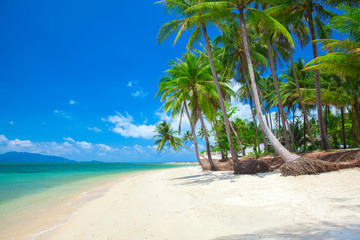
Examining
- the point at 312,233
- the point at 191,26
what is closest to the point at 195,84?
the point at 191,26

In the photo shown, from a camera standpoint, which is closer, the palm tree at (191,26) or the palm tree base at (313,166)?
the palm tree base at (313,166)

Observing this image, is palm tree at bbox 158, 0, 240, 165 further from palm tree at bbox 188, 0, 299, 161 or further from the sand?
the sand

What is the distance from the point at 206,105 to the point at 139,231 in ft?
40.2

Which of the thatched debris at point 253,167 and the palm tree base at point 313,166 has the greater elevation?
the palm tree base at point 313,166

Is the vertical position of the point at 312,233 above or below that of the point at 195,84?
below

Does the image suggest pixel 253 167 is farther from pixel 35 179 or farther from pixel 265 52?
pixel 35 179

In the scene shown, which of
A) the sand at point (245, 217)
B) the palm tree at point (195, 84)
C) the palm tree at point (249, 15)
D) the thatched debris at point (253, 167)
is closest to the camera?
the sand at point (245, 217)

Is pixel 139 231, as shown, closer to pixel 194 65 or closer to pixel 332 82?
pixel 194 65

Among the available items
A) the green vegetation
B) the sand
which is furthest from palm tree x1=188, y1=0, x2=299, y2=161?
the sand

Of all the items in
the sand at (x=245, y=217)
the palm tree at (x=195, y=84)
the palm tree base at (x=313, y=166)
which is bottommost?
the sand at (x=245, y=217)

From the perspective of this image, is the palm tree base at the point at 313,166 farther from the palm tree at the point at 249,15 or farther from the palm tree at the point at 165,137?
the palm tree at the point at 165,137

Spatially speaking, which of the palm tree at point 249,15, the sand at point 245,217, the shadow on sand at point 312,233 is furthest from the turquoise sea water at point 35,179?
the palm tree at point 249,15

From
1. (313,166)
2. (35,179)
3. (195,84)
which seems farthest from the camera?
(35,179)

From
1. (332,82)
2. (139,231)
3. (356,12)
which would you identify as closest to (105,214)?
(139,231)
